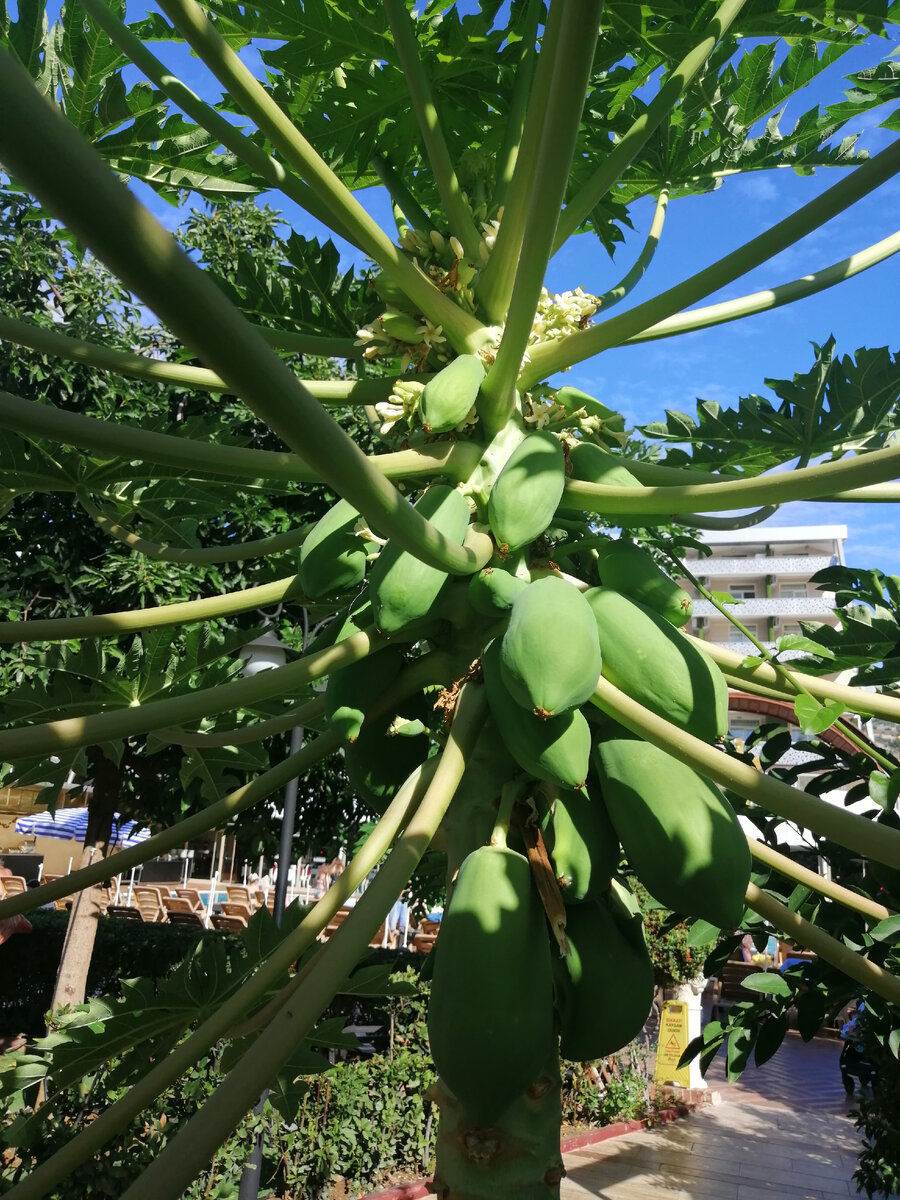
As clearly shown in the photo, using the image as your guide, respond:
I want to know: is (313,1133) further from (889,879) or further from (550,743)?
(550,743)

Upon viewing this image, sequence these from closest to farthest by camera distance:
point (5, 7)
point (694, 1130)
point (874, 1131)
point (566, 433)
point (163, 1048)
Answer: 1. point (566, 433)
2. point (163, 1048)
3. point (5, 7)
4. point (874, 1131)
5. point (694, 1130)

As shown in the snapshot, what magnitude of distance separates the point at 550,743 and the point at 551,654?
0.15 m

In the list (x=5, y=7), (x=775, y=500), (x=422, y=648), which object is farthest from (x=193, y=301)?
(x=5, y=7)

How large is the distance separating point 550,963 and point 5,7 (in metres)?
2.33

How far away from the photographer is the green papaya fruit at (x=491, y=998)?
1139 millimetres

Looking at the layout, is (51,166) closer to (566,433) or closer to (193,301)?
(193,301)

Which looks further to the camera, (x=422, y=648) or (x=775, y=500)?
(x=422, y=648)

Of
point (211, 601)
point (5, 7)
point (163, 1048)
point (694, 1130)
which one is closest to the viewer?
point (211, 601)

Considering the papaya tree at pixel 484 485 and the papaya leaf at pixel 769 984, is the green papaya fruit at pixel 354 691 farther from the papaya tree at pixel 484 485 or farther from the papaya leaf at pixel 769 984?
the papaya leaf at pixel 769 984

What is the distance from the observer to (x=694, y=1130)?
30.3 ft

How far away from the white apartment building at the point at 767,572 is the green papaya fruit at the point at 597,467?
145 feet

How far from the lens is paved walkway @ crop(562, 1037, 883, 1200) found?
707 cm

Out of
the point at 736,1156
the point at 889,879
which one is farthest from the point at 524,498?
the point at 736,1156

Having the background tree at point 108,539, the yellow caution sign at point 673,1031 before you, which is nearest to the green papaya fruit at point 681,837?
the background tree at point 108,539
